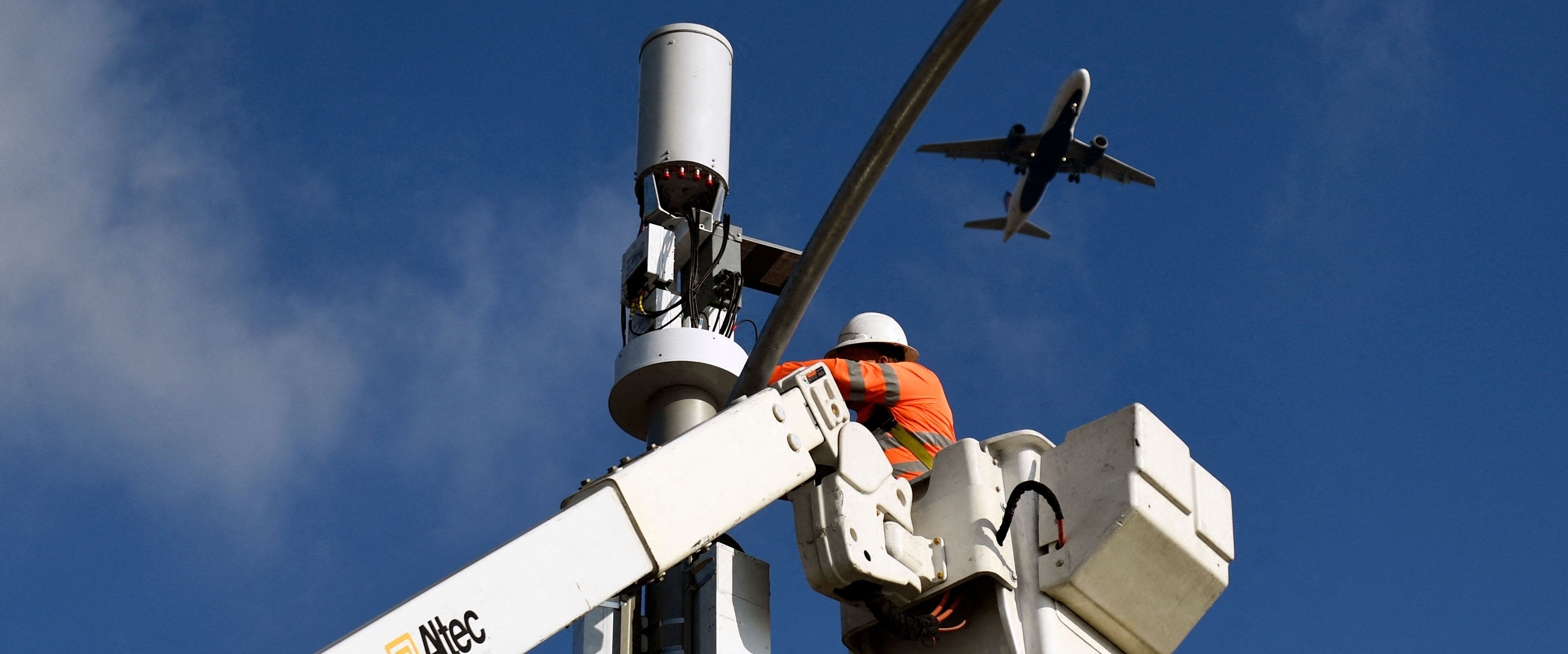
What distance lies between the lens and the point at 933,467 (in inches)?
316

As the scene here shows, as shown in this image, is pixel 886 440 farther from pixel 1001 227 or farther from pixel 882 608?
pixel 1001 227

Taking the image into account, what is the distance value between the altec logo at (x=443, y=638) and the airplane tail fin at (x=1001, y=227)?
46568 millimetres

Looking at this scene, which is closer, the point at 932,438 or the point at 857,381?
the point at 857,381

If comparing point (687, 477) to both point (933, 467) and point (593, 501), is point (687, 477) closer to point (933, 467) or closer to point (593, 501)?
point (593, 501)

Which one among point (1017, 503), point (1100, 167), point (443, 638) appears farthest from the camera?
point (1100, 167)

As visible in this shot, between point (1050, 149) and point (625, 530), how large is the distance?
128ft

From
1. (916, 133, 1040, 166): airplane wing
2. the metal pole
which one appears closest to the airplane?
(916, 133, 1040, 166): airplane wing

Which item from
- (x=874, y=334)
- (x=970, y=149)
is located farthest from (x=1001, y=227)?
(x=874, y=334)

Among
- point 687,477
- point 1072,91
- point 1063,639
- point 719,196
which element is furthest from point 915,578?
point 1072,91

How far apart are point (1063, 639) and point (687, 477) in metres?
2.14

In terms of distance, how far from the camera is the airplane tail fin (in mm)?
51875

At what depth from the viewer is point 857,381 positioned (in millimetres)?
9828

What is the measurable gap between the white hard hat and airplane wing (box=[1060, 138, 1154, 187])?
32.7 metres

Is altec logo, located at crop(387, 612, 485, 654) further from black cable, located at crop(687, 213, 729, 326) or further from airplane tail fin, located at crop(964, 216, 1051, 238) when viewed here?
airplane tail fin, located at crop(964, 216, 1051, 238)
